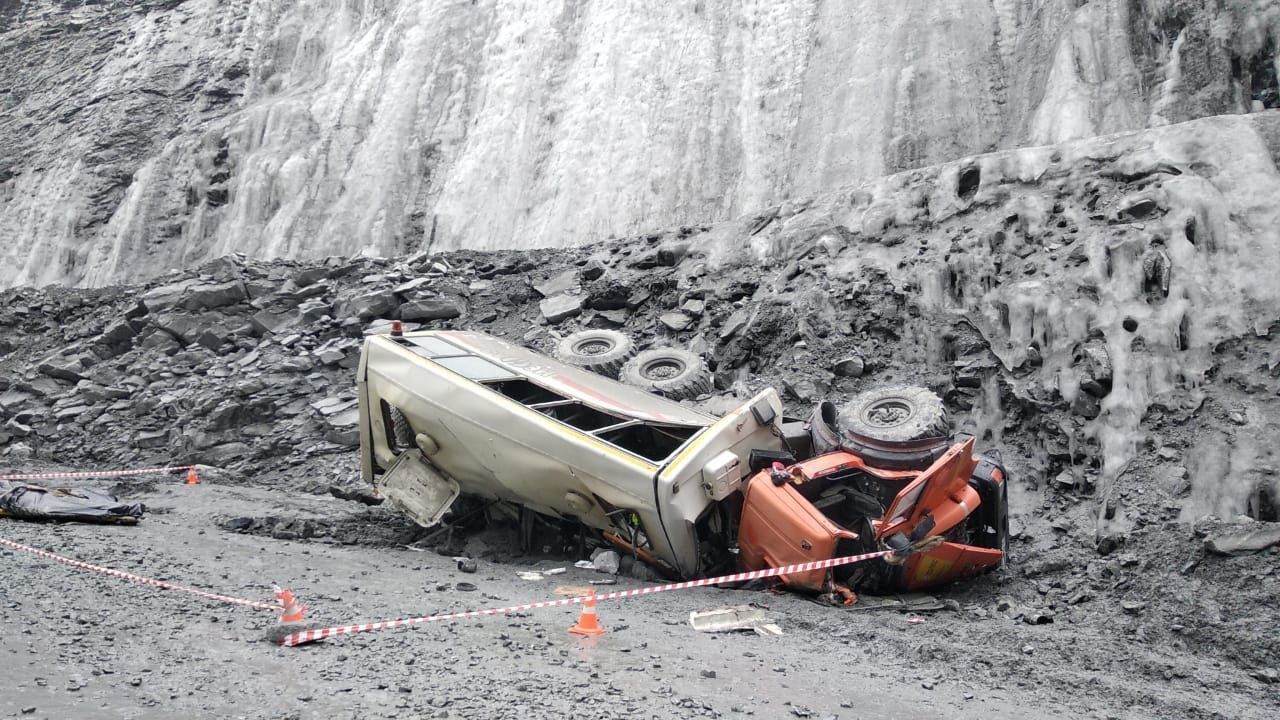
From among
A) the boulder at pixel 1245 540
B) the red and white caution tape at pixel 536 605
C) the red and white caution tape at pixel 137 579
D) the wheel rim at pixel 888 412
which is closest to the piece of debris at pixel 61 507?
the red and white caution tape at pixel 137 579

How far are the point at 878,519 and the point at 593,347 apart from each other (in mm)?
5146

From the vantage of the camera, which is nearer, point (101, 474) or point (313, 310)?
point (101, 474)

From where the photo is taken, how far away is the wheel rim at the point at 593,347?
10.9 meters

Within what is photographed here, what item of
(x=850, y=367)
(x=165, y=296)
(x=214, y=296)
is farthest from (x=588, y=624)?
(x=165, y=296)

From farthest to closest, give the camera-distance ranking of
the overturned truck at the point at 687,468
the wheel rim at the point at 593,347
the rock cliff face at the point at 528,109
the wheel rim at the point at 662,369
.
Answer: the rock cliff face at the point at 528,109 → the wheel rim at the point at 593,347 → the wheel rim at the point at 662,369 → the overturned truck at the point at 687,468

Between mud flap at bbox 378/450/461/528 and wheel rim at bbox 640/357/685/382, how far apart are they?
2966mm

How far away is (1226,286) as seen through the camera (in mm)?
7969

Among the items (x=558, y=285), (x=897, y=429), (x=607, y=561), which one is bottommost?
(x=607, y=561)

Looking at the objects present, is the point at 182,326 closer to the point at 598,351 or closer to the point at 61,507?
the point at 61,507

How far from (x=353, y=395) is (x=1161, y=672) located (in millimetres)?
9725

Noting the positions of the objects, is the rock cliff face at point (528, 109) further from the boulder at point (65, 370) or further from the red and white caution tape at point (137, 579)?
the red and white caution tape at point (137, 579)

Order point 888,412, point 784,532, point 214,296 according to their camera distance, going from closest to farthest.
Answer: point 784,532 → point 888,412 → point 214,296

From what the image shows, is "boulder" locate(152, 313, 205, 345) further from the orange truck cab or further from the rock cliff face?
the orange truck cab

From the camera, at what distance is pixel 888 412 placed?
739cm
